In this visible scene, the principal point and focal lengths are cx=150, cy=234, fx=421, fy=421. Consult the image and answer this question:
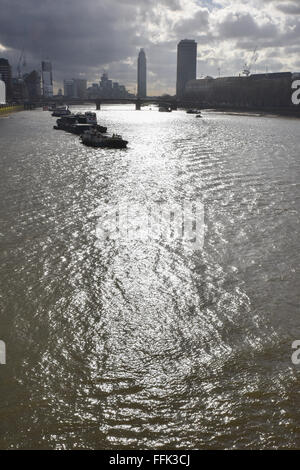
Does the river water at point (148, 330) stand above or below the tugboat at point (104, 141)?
below

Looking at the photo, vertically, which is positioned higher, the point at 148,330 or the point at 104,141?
the point at 104,141

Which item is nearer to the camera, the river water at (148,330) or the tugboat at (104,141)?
the river water at (148,330)

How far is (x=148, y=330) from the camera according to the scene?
15414 mm

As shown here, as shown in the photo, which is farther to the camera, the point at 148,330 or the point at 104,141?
the point at 104,141

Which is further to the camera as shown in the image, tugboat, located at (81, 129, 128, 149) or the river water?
tugboat, located at (81, 129, 128, 149)

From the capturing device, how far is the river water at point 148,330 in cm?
1127

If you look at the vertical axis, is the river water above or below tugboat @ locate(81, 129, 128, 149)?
below

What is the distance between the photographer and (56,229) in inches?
1036

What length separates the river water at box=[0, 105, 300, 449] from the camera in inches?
444

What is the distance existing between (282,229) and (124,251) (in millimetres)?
10707
